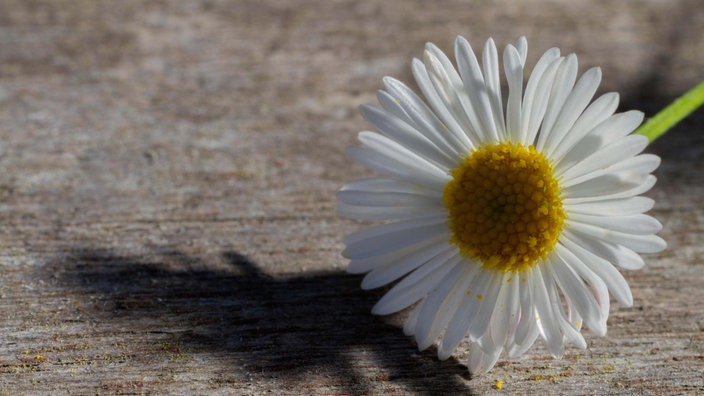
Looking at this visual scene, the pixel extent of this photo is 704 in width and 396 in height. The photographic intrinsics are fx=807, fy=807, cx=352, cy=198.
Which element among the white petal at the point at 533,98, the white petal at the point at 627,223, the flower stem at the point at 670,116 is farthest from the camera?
the flower stem at the point at 670,116

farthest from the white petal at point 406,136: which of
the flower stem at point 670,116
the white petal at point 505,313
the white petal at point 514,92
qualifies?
the flower stem at point 670,116

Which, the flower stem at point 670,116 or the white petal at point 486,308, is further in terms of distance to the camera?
the flower stem at point 670,116

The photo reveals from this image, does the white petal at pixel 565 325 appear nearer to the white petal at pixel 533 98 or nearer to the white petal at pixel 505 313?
the white petal at pixel 505 313

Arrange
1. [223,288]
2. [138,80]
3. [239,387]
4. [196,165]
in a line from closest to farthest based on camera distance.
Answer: [239,387] → [223,288] → [196,165] → [138,80]

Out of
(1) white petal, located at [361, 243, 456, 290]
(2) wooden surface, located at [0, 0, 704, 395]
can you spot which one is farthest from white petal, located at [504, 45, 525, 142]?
(2) wooden surface, located at [0, 0, 704, 395]

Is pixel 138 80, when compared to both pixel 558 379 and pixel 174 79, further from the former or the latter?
pixel 558 379

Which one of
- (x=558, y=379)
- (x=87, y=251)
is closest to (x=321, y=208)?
(x=87, y=251)
